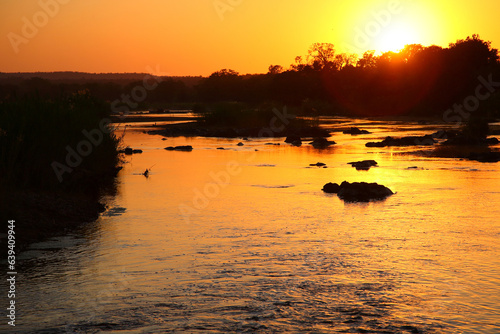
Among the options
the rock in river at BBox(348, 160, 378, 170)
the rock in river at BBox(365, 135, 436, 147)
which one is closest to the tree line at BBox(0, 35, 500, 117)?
the rock in river at BBox(365, 135, 436, 147)

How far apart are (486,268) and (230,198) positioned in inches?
396

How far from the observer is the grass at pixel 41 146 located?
50.3 ft

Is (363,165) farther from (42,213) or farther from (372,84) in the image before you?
(372,84)

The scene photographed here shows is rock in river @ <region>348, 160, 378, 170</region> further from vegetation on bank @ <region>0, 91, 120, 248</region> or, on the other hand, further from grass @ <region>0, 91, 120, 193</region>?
grass @ <region>0, 91, 120, 193</region>

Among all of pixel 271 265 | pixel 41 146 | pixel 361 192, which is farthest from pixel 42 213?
pixel 361 192

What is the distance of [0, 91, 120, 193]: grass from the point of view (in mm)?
15344

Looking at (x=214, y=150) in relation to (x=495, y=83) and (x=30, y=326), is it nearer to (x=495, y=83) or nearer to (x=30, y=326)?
(x=30, y=326)

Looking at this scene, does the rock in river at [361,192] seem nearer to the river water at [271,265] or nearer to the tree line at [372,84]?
the river water at [271,265]

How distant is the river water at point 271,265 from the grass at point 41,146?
1.42 metres

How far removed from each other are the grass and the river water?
1423mm

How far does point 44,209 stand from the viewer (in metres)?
14.8
